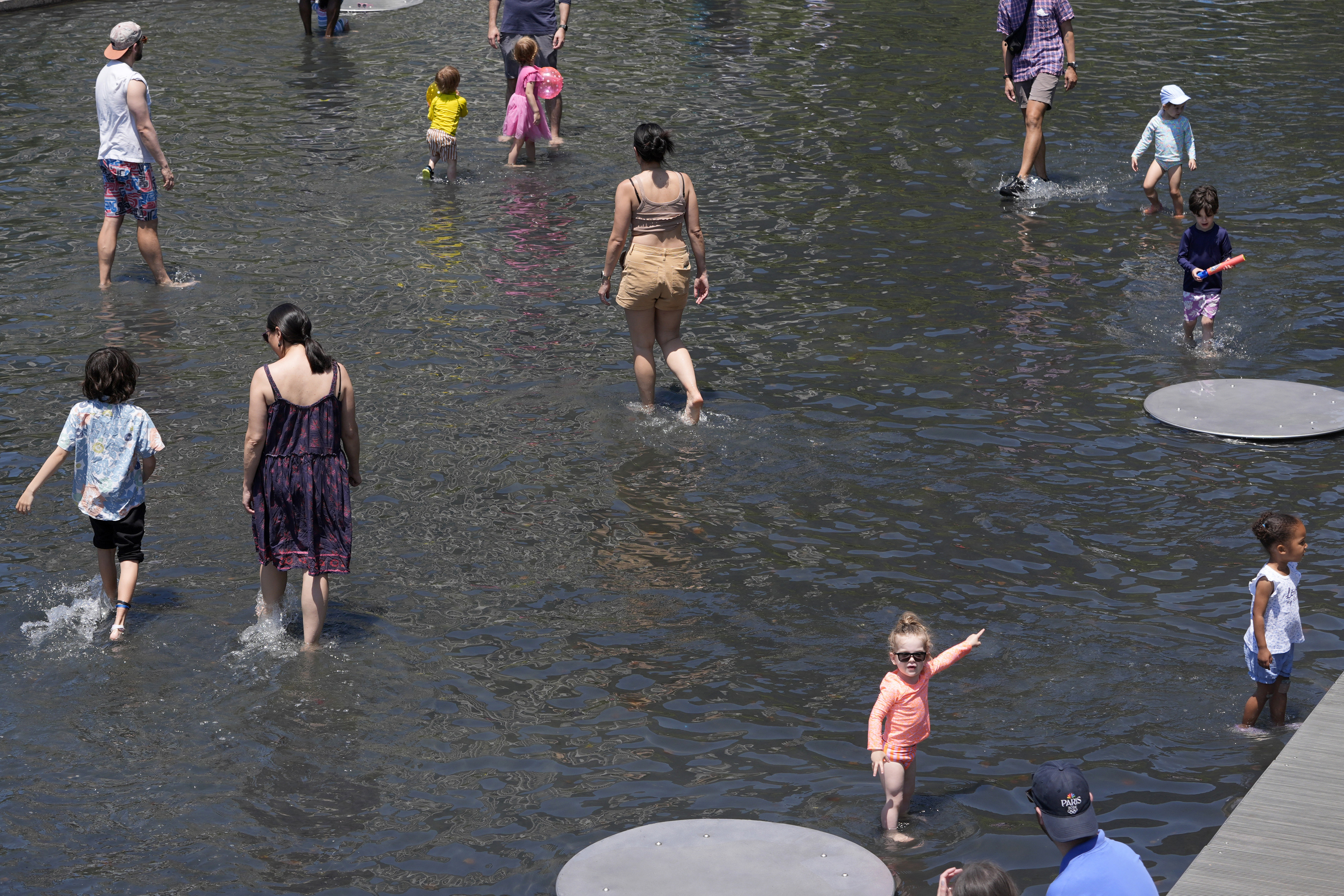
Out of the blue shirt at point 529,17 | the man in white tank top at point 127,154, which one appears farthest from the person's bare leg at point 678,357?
the blue shirt at point 529,17

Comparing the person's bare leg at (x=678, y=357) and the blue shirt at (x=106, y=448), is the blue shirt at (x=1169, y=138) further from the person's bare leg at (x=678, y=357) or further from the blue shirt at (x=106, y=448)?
the blue shirt at (x=106, y=448)

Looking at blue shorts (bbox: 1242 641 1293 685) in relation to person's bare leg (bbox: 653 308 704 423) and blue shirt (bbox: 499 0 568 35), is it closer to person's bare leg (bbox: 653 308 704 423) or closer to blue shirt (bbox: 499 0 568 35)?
person's bare leg (bbox: 653 308 704 423)

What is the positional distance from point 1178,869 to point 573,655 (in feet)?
10.2

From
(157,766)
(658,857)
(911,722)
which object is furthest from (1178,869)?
(157,766)

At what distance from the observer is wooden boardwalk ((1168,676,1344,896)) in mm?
5305

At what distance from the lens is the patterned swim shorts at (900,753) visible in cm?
611

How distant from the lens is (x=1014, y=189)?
1522cm

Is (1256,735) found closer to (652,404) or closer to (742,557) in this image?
(742,557)

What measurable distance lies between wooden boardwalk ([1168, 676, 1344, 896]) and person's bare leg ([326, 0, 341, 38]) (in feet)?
67.6

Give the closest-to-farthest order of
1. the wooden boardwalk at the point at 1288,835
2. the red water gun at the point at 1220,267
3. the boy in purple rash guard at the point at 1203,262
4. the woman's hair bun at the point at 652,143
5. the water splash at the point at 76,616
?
the wooden boardwalk at the point at 1288,835, the water splash at the point at 76,616, the woman's hair bun at the point at 652,143, the red water gun at the point at 1220,267, the boy in purple rash guard at the point at 1203,262

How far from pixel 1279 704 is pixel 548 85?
12.4 m

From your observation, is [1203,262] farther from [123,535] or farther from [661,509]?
[123,535]

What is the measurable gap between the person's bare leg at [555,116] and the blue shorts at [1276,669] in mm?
12252


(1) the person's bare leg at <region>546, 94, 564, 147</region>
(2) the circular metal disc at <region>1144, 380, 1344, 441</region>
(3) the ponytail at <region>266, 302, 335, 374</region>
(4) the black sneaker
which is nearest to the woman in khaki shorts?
(3) the ponytail at <region>266, 302, 335, 374</region>
